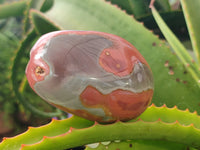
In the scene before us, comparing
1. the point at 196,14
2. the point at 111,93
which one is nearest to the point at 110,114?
the point at 111,93

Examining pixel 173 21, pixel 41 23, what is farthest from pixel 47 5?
pixel 173 21

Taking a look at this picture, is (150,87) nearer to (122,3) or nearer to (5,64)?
(122,3)

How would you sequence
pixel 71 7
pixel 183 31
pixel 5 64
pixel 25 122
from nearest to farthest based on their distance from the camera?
pixel 71 7
pixel 183 31
pixel 25 122
pixel 5 64

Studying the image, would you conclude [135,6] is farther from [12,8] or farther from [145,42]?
[12,8]

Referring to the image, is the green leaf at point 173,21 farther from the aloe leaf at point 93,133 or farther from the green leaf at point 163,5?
the aloe leaf at point 93,133

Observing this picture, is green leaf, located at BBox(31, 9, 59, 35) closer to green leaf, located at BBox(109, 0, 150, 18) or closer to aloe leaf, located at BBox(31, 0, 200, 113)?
aloe leaf, located at BBox(31, 0, 200, 113)

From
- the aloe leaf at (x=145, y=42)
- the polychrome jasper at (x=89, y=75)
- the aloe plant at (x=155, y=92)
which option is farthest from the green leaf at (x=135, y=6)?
the polychrome jasper at (x=89, y=75)
